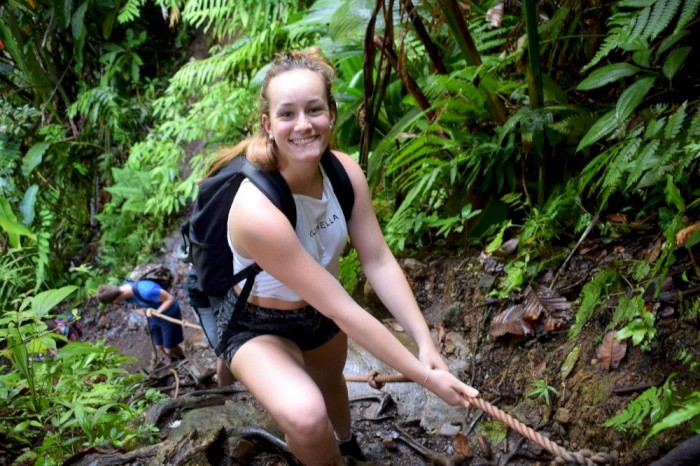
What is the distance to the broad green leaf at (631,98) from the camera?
3002 millimetres

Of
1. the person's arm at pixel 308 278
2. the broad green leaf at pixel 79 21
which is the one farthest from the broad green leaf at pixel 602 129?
the broad green leaf at pixel 79 21

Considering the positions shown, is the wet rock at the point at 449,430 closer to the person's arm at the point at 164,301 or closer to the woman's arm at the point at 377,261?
the woman's arm at the point at 377,261

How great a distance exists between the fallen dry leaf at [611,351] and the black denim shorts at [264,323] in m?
1.24

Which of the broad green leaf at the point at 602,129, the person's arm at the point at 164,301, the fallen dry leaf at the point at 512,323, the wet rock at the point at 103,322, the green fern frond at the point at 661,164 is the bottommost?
the wet rock at the point at 103,322

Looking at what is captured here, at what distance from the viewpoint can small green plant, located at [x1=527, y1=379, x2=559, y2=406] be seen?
9.84 feet

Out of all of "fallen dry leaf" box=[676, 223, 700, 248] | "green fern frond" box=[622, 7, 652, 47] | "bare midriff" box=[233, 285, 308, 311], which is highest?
"green fern frond" box=[622, 7, 652, 47]

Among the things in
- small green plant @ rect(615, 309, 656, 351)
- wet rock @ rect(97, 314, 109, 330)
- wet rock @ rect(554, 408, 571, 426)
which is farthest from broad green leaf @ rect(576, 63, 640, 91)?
wet rock @ rect(97, 314, 109, 330)

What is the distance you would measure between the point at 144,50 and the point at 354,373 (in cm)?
711

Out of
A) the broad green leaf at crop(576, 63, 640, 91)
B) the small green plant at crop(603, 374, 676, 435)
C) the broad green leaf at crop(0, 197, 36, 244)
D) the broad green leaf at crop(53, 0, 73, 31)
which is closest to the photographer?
the small green plant at crop(603, 374, 676, 435)

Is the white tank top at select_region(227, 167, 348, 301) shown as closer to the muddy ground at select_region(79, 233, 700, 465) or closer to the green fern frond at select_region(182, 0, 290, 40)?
the muddy ground at select_region(79, 233, 700, 465)

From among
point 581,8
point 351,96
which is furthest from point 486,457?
point 351,96

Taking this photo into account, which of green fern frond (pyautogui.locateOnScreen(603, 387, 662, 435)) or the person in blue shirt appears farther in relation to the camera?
the person in blue shirt

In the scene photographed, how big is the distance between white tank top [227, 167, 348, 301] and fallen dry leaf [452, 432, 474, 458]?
1.17m

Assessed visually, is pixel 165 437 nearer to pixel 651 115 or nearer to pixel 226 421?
pixel 226 421
